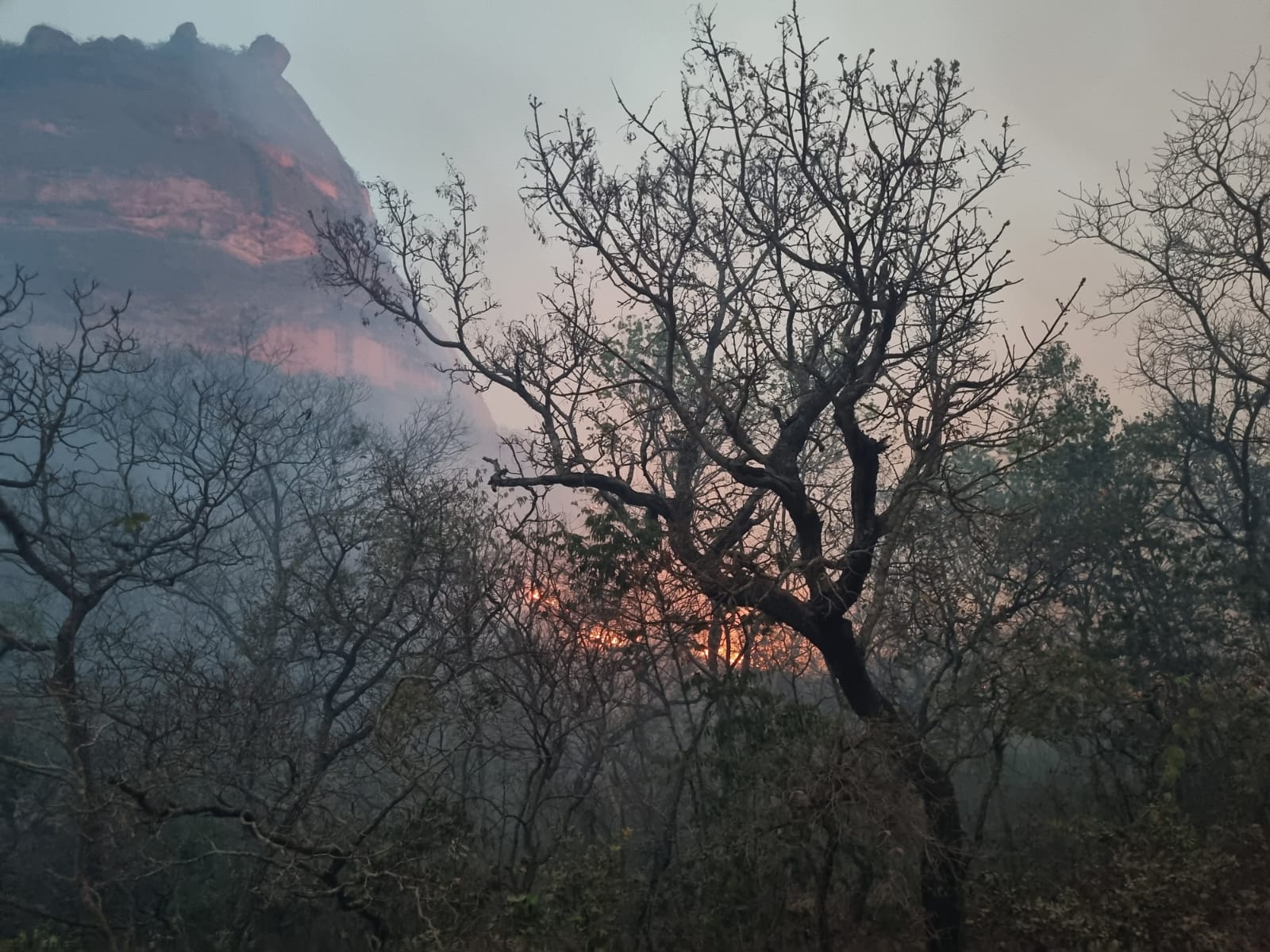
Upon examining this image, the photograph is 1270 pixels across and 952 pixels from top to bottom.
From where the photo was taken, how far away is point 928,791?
6895 mm

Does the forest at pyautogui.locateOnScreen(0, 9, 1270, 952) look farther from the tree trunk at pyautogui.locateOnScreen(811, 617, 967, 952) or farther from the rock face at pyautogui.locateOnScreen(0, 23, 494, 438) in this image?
the rock face at pyautogui.locateOnScreen(0, 23, 494, 438)

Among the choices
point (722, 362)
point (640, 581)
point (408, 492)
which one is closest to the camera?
point (640, 581)

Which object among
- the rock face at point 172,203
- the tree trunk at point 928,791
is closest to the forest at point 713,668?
the tree trunk at point 928,791

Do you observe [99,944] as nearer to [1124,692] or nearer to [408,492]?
[408,492]

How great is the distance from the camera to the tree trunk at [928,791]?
6.56m

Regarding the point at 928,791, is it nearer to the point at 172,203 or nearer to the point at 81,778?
the point at 81,778

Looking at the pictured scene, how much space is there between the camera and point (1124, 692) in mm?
8750

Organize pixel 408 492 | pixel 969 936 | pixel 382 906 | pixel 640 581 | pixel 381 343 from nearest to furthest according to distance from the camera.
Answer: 1. pixel 382 906
2. pixel 969 936
3. pixel 640 581
4. pixel 408 492
5. pixel 381 343

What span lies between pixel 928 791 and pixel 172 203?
75.1m

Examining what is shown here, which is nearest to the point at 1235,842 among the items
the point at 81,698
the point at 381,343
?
the point at 81,698

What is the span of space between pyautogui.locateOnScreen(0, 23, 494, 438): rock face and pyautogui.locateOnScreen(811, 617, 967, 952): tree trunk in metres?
49.6

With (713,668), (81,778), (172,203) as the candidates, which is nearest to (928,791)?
(713,668)

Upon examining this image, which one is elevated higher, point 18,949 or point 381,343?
point 381,343

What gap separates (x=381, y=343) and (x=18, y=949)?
6984 cm
